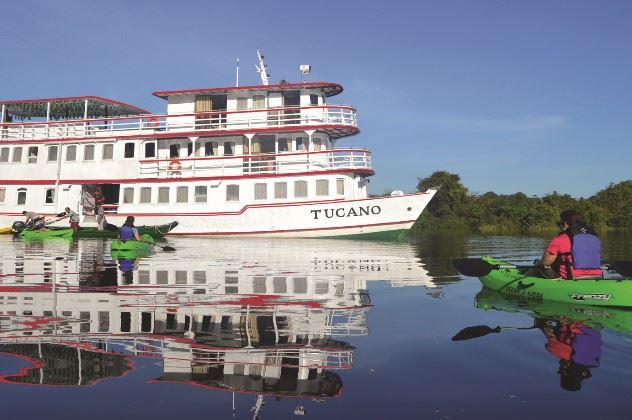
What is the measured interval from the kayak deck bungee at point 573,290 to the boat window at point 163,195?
21.3 meters

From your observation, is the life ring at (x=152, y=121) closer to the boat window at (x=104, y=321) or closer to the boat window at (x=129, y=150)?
the boat window at (x=129, y=150)

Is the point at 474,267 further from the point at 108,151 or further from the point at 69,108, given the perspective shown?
the point at 69,108

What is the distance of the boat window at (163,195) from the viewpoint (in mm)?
28375

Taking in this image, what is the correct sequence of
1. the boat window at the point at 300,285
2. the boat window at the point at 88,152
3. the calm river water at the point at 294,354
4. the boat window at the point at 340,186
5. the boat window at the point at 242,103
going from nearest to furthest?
the calm river water at the point at 294,354
the boat window at the point at 300,285
the boat window at the point at 340,186
the boat window at the point at 242,103
the boat window at the point at 88,152

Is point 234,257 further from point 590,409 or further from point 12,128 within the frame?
point 12,128

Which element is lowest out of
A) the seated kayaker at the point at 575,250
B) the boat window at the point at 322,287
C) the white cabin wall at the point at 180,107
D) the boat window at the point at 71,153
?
the boat window at the point at 322,287

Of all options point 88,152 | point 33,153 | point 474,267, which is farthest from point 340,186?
point 33,153

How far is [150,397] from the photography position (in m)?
4.43

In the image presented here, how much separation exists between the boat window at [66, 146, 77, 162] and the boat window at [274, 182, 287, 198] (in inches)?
450

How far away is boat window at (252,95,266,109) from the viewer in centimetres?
2780

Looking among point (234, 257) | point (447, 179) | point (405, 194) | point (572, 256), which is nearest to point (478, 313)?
point (572, 256)

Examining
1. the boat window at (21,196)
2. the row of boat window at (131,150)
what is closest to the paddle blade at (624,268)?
the row of boat window at (131,150)

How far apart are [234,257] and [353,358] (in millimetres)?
11696

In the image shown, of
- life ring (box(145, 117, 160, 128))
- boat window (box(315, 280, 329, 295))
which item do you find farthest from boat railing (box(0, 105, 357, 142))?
boat window (box(315, 280, 329, 295))
